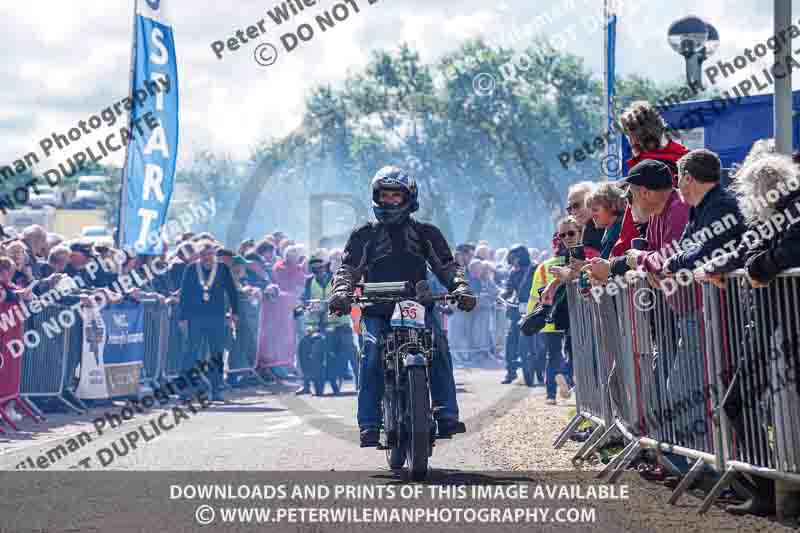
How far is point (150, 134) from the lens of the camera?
17.2 meters

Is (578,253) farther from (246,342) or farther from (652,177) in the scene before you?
(246,342)

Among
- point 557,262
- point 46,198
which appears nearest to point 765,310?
point 557,262

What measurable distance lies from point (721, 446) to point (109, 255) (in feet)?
34.5

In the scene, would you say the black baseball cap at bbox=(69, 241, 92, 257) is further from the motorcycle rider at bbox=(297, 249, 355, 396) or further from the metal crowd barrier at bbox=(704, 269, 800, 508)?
the metal crowd barrier at bbox=(704, 269, 800, 508)

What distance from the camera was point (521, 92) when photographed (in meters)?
61.0

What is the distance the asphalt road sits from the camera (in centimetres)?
975

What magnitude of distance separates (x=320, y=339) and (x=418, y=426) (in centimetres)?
1017

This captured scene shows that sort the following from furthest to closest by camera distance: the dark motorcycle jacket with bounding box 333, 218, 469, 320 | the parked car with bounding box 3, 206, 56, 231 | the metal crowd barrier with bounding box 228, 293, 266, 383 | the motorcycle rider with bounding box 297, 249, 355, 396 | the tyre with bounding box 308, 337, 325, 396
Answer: the parked car with bounding box 3, 206, 56, 231, the metal crowd barrier with bounding box 228, 293, 266, 383, the motorcycle rider with bounding box 297, 249, 355, 396, the tyre with bounding box 308, 337, 325, 396, the dark motorcycle jacket with bounding box 333, 218, 469, 320

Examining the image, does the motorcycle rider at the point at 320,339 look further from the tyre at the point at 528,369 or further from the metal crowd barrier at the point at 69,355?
the tyre at the point at 528,369

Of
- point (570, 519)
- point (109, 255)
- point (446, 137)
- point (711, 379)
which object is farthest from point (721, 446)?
point (446, 137)

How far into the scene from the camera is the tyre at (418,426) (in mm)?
8297

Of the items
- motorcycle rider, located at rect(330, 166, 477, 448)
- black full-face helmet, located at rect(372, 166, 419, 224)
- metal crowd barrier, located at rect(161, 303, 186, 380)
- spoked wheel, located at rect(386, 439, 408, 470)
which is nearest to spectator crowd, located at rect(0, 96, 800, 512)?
metal crowd barrier, located at rect(161, 303, 186, 380)

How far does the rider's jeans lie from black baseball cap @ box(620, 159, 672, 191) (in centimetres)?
166

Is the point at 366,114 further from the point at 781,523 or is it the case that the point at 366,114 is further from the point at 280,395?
the point at 781,523
